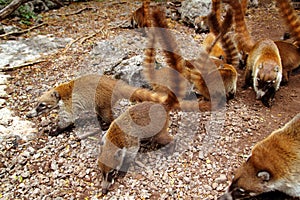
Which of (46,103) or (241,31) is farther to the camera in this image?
(241,31)

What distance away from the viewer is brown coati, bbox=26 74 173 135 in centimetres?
407

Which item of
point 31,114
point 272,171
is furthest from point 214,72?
point 31,114

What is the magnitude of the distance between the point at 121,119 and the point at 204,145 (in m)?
1.07

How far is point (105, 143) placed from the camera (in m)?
3.27

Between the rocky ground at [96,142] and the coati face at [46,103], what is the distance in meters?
0.21

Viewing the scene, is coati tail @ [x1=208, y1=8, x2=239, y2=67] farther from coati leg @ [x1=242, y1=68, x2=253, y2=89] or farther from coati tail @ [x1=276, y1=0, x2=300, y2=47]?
coati tail @ [x1=276, y1=0, x2=300, y2=47]

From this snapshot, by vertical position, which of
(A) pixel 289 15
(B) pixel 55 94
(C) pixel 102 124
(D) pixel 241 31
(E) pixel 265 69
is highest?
(A) pixel 289 15

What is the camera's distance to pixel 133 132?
11.3 ft

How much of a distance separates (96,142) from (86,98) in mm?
688

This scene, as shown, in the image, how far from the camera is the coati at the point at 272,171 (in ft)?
8.67

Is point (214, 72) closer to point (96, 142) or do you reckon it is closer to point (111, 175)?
point (96, 142)

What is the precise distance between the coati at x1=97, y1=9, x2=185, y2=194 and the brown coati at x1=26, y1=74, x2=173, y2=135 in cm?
53

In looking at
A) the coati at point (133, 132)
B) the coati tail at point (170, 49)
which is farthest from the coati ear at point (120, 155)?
the coati tail at point (170, 49)

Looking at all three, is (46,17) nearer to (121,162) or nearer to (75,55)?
(75,55)
